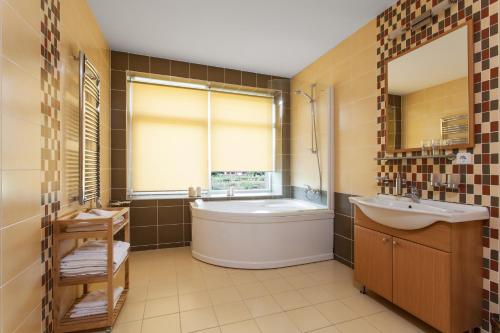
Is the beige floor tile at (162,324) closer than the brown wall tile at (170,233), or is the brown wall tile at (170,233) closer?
the beige floor tile at (162,324)

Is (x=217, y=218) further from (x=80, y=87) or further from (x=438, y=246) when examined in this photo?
(x=438, y=246)

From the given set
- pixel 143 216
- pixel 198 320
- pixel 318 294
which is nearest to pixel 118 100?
pixel 143 216

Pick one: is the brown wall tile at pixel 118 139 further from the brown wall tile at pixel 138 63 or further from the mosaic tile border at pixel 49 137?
the mosaic tile border at pixel 49 137

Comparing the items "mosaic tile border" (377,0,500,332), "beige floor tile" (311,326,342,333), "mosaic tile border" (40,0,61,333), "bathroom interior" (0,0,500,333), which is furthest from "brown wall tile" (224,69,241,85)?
"beige floor tile" (311,326,342,333)

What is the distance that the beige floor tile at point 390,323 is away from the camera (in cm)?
168

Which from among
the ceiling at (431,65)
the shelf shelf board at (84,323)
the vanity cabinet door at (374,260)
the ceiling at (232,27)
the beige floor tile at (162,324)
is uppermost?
the ceiling at (232,27)

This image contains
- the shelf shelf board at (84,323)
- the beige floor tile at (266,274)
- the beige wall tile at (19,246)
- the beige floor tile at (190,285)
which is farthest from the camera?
the beige floor tile at (266,274)

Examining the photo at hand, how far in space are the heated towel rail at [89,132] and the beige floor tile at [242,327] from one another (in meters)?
1.36

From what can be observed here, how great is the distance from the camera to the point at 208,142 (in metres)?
3.56

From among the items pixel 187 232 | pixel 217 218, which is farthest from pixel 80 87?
pixel 187 232

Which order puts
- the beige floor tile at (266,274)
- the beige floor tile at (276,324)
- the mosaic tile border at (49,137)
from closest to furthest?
the mosaic tile border at (49,137) < the beige floor tile at (276,324) < the beige floor tile at (266,274)

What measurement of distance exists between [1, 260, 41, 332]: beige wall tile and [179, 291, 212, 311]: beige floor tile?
3.07 feet

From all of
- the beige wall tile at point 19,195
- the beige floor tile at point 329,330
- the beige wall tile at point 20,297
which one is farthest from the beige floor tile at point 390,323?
the beige wall tile at point 19,195

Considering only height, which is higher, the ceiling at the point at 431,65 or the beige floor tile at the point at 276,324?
the ceiling at the point at 431,65
